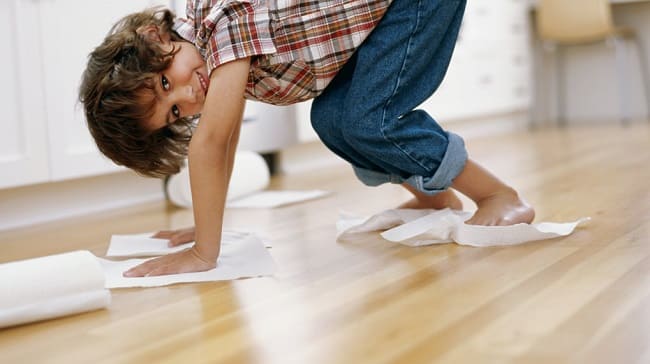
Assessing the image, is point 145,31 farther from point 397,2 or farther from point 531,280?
point 531,280

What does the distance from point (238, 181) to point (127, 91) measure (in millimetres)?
867

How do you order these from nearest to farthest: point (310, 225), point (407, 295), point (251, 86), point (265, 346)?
point (265, 346), point (407, 295), point (251, 86), point (310, 225)

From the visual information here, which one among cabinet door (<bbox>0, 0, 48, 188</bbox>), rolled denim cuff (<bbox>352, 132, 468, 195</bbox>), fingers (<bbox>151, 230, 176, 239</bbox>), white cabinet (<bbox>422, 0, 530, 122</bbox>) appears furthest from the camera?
white cabinet (<bbox>422, 0, 530, 122</bbox>)

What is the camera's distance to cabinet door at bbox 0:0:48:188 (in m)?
1.85

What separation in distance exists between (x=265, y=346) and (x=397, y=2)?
71cm

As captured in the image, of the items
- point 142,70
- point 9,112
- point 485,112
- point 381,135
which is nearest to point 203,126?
point 142,70

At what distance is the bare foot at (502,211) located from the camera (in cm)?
142

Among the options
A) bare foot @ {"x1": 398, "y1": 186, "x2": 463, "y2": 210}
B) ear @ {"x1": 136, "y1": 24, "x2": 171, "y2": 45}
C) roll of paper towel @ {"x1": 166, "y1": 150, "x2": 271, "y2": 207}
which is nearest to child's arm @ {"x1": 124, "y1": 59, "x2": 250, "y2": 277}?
ear @ {"x1": 136, "y1": 24, "x2": 171, "y2": 45}

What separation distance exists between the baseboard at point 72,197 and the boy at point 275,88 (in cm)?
57

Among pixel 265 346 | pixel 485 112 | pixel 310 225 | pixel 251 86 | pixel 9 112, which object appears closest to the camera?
pixel 265 346

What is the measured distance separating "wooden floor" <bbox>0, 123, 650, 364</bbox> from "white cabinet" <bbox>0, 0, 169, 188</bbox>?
294 mm

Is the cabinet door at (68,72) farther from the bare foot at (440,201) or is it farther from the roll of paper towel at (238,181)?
the bare foot at (440,201)

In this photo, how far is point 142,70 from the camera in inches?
49.0

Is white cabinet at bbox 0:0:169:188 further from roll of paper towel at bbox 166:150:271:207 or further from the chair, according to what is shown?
the chair
